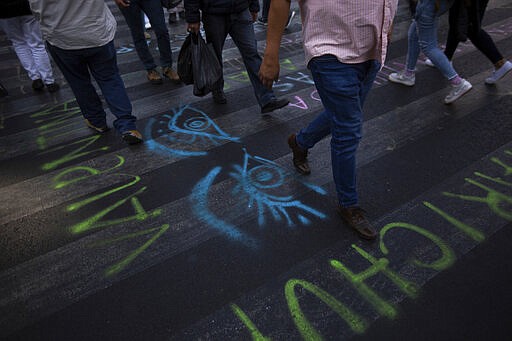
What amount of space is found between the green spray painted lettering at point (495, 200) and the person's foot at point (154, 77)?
12.5ft

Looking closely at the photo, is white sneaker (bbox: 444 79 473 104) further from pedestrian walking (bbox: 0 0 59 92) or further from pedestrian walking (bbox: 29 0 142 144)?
pedestrian walking (bbox: 0 0 59 92)

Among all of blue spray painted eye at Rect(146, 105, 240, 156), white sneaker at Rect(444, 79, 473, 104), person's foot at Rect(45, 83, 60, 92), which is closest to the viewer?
blue spray painted eye at Rect(146, 105, 240, 156)

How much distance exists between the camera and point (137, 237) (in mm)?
2414

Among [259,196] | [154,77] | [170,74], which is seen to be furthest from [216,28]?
[259,196]

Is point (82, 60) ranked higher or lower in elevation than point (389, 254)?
higher

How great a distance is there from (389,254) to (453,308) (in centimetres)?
44

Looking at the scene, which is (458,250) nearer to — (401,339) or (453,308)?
(453,308)

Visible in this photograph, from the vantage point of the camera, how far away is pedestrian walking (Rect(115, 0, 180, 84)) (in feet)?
14.2

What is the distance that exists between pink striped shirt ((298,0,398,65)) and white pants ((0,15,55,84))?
421cm

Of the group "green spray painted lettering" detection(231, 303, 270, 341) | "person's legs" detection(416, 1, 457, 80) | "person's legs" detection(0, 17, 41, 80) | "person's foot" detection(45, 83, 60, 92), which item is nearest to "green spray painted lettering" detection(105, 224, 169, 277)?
"green spray painted lettering" detection(231, 303, 270, 341)

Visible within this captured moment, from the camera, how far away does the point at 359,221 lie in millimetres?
2311

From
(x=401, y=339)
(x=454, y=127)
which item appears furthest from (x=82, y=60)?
(x=454, y=127)

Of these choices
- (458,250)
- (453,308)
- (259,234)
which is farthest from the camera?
(259,234)

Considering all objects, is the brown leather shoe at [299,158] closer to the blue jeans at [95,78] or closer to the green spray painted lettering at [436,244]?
the green spray painted lettering at [436,244]
